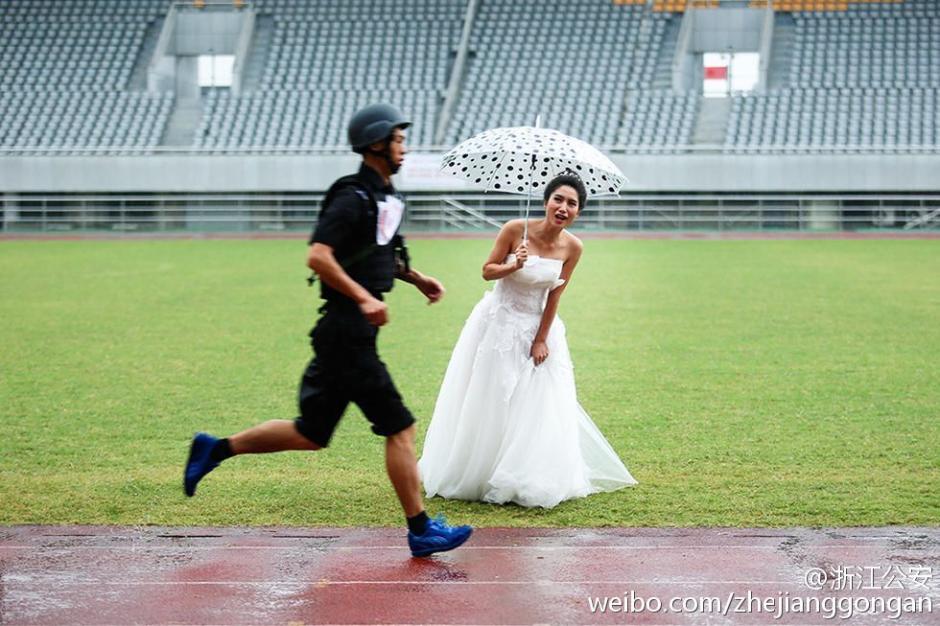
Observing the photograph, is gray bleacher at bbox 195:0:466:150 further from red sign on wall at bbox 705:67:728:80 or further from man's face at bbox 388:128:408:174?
man's face at bbox 388:128:408:174

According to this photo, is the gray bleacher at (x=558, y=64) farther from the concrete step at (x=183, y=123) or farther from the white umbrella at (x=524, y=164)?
the white umbrella at (x=524, y=164)

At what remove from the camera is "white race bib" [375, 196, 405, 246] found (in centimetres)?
564

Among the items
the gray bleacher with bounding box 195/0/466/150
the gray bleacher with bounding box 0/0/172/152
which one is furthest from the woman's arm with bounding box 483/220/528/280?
the gray bleacher with bounding box 0/0/172/152

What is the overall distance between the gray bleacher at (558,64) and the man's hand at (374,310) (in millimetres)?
30320

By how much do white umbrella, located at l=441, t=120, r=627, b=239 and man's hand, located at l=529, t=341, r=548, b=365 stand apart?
2.61 feet

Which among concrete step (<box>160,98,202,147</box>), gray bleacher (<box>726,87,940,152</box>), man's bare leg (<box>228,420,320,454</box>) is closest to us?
man's bare leg (<box>228,420,320,454</box>)

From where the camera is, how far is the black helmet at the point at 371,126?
5586 millimetres

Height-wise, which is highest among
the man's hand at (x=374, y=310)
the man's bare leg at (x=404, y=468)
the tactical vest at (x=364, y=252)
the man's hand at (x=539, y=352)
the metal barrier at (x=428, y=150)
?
the tactical vest at (x=364, y=252)

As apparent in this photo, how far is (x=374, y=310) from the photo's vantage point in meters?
5.38

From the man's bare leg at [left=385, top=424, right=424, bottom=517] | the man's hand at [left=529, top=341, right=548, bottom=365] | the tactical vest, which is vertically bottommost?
the man's bare leg at [left=385, top=424, right=424, bottom=517]

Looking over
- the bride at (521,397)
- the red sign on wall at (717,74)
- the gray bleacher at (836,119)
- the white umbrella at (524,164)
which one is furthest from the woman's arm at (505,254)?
the red sign on wall at (717,74)

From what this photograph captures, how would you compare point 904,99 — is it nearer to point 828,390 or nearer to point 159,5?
point 159,5

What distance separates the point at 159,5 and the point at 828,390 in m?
34.8

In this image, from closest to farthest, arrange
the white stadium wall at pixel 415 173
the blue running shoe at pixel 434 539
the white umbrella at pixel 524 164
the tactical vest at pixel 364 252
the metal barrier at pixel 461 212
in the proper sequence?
the tactical vest at pixel 364 252 < the blue running shoe at pixel 434 539 < the white umbrella at pixel 524 164 < the white stadium wall at pixel 415 173 < the metal barrier at pixel 461 212
